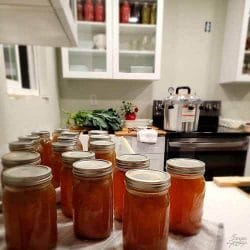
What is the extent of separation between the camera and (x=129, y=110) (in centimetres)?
237

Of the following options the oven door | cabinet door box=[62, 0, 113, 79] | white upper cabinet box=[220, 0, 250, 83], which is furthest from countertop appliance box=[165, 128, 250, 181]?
cabinet door box=[62, 0, 113, 79]

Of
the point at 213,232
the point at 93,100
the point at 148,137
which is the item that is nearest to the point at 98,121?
the point at 148,137

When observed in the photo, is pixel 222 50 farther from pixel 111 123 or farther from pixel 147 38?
pixel 111 123

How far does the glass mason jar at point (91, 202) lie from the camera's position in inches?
14.6

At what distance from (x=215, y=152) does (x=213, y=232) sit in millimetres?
1718

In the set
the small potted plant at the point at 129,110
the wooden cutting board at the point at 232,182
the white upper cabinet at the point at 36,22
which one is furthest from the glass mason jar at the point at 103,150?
the small potted plant at the point at 129,110

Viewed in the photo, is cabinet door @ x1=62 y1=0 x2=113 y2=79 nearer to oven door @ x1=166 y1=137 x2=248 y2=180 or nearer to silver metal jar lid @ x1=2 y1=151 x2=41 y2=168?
oven door @ x1=166 y1=137 x2=248 y2=180

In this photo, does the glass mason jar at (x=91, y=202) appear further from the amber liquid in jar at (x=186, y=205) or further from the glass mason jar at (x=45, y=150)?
the glass mason jar at (x=45, y=150)

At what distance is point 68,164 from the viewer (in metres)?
0.45

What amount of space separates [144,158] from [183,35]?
242cm

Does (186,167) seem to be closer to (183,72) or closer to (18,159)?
(18,159)

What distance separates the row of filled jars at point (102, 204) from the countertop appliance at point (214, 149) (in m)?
1.54

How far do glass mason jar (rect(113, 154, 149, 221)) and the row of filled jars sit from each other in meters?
0.05

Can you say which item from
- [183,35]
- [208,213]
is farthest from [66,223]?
[183,35]
